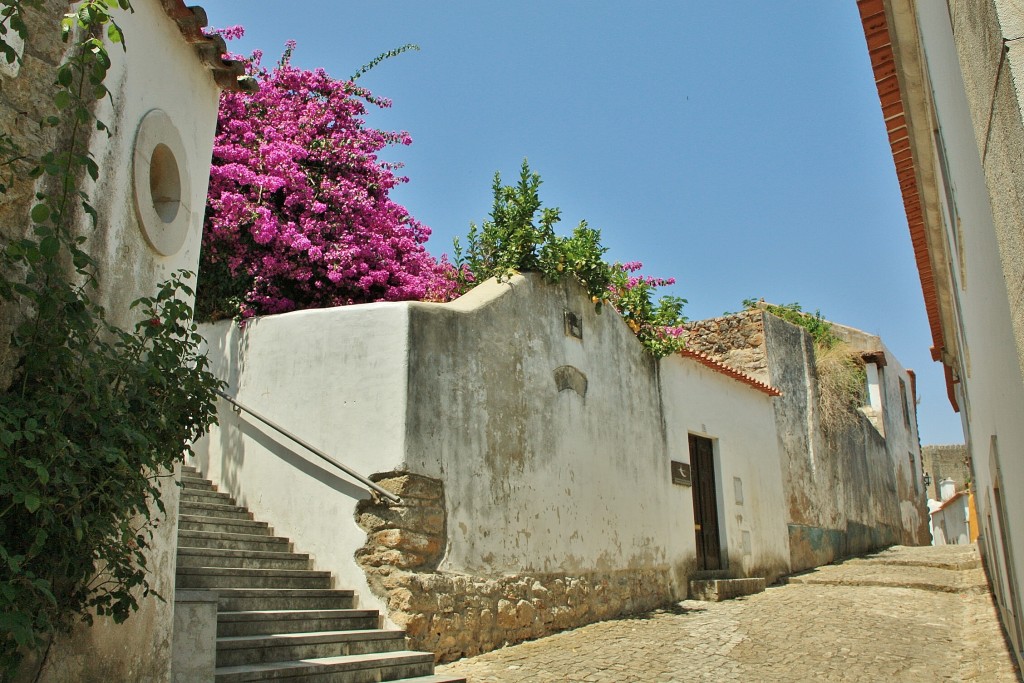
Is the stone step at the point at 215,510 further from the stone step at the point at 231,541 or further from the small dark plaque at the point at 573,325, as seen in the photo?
the small dark plaque at the point at 573,325

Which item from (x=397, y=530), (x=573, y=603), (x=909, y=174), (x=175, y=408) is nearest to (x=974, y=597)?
(x=573, y=603)

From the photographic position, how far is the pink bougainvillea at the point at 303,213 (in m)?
9.96

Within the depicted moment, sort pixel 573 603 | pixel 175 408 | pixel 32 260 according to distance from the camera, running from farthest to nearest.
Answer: pixel 573 603 < pixel 175 408 < pixel 32 260

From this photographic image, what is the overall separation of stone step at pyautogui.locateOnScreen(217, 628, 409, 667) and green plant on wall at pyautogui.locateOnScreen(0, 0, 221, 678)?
57.5 inches

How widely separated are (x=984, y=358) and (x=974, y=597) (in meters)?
7.11

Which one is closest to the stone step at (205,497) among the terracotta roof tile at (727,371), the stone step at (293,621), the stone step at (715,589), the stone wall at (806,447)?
the stone step at (293,621)

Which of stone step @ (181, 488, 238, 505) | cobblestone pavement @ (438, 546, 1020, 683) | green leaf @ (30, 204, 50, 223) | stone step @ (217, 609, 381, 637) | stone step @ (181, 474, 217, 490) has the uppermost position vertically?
green leaf @ (30, 204, 50, 223)

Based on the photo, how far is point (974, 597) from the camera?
1047 centimetres

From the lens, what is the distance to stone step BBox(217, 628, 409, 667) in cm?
575

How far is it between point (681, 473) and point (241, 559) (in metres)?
6.31

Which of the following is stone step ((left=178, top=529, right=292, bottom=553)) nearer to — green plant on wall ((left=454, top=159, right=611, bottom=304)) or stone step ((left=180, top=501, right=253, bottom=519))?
stone step ((left=180, top=501, right=253, bottom=519))

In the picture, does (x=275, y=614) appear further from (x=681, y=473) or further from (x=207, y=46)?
(x=681, y=473)

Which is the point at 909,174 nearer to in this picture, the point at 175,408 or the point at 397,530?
the point at 397,530

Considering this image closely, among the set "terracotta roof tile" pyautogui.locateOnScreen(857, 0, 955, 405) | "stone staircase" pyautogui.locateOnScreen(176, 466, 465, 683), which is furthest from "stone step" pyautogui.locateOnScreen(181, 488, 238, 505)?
"terracotta roof tile" pyautogui.locateOnScreen(857, 0, 955, 405)
